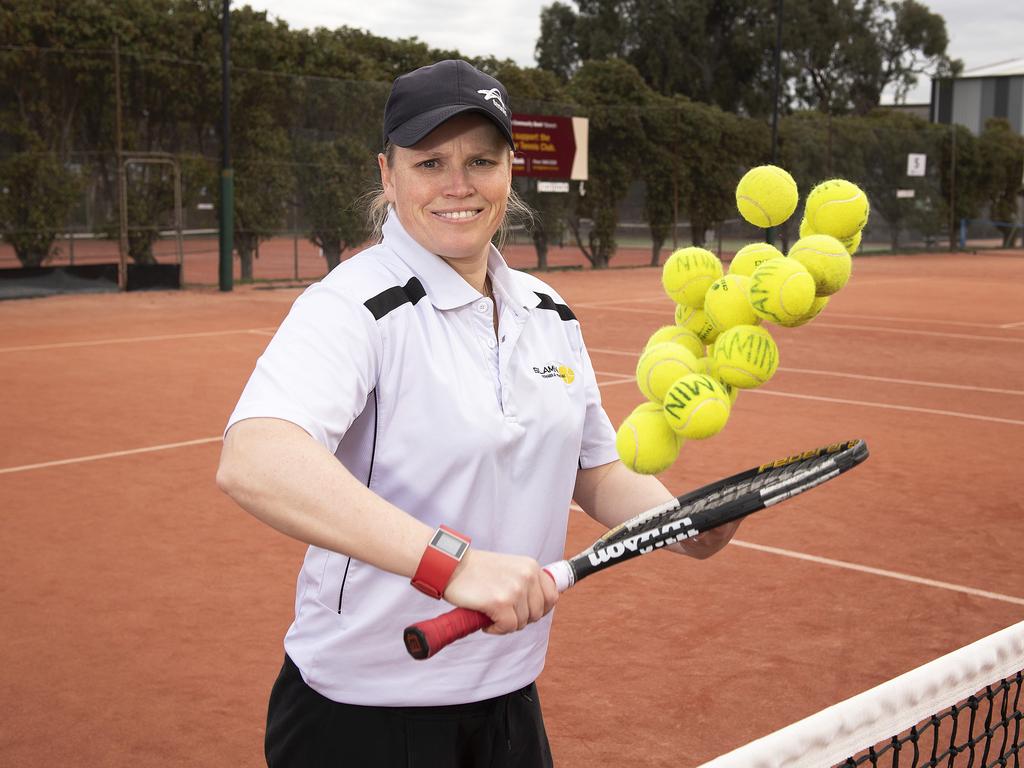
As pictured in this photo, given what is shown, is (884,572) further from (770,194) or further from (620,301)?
(620,301)

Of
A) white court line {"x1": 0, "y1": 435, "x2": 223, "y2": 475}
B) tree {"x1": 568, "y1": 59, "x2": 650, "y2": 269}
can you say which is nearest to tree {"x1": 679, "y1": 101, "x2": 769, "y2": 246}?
tree {"x1": 568, "y1": 59, "x2": 650, "y2": 269}

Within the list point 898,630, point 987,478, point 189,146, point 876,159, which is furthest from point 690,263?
point 876,159

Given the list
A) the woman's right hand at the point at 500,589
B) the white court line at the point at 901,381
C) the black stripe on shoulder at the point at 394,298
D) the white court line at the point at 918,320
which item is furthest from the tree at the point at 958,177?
the woman's right hand at the point at 500,589

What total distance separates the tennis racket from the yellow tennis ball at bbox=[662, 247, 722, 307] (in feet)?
1.17

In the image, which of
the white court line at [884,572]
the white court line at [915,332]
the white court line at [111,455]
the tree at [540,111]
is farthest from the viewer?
the tree at [540,111]

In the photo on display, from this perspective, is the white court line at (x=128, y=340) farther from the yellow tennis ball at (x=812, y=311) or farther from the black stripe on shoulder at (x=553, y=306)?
the yellow tennis ball at (x=812, y=311)

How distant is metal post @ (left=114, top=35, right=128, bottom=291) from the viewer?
56.6 ft

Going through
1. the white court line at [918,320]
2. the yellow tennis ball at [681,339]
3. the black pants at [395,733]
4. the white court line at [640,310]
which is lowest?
the white court line at [918,320]

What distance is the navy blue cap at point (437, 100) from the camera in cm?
197

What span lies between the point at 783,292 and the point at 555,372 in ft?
1.46

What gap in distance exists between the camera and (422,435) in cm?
193

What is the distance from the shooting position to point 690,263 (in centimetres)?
212

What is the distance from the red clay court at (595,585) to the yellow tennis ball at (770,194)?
6.96 feet

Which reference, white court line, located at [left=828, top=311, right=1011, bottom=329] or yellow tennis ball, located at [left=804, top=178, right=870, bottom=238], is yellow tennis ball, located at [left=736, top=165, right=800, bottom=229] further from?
white court line, located at [left=828, top=311, right=1011, bottom=329]
